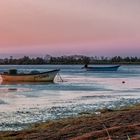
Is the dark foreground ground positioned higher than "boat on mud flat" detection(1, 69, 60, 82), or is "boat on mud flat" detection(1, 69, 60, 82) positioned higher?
the dark foreground ground

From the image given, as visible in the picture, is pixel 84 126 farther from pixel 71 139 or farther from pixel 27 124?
pixel 27 124

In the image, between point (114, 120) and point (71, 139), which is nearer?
point (71, 139)

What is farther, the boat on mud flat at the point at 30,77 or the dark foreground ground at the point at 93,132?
the boat on mud flat at the point at 30,77

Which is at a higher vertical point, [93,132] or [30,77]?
[93,132]

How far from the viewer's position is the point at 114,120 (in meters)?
12.4

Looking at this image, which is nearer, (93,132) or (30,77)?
(93,132)

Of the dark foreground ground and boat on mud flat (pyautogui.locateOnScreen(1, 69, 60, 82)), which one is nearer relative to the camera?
the dark foreground ground

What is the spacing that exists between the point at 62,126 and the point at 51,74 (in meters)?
43.6

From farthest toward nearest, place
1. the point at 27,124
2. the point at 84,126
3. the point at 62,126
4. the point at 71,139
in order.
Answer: the point at 27,124 → the point at 62,126 → the point at 84,126 → the point at 71,139

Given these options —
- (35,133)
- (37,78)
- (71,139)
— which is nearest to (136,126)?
(71,139)

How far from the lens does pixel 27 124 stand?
50.9 ft

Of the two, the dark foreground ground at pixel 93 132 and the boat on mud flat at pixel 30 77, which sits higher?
the dark foreground ground at pixel 93 132

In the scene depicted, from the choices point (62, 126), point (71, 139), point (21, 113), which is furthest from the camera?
point (21, 113)

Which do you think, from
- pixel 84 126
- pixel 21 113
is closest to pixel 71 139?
pixel 84 126
